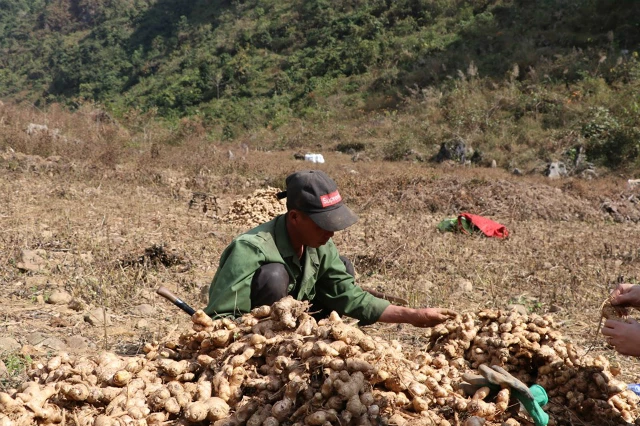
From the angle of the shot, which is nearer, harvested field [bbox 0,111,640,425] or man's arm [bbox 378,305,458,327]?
harvested field [bbox 0,111,640,425]

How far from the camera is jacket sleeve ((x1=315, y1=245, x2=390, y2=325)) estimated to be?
2984mm

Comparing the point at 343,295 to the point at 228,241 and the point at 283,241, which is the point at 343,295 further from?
the point at 228,241

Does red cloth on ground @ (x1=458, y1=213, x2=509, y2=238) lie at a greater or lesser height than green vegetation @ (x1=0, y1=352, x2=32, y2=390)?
lesser

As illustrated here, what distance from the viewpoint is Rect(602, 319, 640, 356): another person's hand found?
2.12 meters

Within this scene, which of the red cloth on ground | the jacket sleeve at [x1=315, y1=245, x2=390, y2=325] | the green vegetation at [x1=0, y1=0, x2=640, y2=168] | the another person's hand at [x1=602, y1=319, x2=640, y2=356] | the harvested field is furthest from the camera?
the green vegetation at [x1=0, y1=0, x2=640, y2=168]

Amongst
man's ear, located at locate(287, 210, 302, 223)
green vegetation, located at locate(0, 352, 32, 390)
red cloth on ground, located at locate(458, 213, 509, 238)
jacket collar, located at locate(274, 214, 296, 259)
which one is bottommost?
red cloth on ground, located at locate(458, 213, 509, 238)

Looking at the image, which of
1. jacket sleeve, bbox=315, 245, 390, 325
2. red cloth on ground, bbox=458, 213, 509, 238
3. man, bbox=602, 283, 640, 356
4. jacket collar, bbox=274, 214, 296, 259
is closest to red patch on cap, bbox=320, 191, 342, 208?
jacket collar, bbox=274, 214, 296, 259

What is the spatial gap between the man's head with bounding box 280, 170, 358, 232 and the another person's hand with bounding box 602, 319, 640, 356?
3.84ft

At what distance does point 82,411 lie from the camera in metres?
1.91

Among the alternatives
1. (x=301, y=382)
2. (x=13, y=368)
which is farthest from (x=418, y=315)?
(x=13, y=368)

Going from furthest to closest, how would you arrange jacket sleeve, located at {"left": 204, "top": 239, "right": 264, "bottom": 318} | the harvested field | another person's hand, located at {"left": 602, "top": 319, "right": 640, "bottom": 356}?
jacket sleeve, located at {"left": 204, "top": 239, "right": 264, "bottom": 318}, another person's hand, located at {"left": 602, "top": 319, "right": 640, "bottom": 356}, the harvested field

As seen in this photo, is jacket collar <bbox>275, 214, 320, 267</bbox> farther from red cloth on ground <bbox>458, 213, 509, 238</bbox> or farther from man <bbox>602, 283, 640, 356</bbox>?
red cloth on ground <bbox>458, 213, 509, 238</bbox>

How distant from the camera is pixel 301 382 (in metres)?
1.87

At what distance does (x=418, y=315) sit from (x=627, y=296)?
35.5 inches
